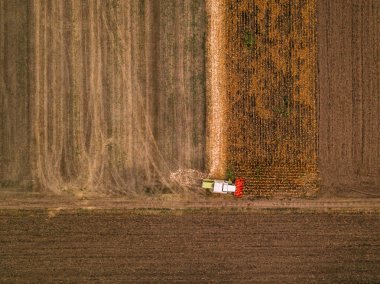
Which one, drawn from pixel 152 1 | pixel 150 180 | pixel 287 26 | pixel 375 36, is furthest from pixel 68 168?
pixel 375 36

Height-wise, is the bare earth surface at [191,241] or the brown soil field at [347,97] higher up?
the brown soil field at [347,97]

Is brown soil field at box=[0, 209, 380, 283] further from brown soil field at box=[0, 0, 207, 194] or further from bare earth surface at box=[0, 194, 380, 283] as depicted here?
brown soil field at box=[0, 0, 207, 194]

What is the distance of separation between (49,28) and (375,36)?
9.27 m

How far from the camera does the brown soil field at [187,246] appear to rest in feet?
30.4

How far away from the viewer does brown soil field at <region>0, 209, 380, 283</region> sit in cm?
927

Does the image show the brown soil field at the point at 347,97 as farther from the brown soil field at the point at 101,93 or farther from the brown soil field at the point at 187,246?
the brown soil field at the point at 101,93

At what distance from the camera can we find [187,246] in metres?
9.41

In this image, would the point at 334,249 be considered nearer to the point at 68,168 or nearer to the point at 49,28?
the point at 68,168

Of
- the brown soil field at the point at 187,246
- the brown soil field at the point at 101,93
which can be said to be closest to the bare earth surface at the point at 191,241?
the brown soil field at the point at 187,246

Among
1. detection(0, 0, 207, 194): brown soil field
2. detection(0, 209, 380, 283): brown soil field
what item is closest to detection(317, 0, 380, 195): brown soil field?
detection(0, 209, 380, 283): brown soil field

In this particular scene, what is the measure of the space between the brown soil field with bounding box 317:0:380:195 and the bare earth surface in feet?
2.93

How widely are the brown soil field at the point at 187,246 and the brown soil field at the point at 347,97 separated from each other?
1281 millimetres

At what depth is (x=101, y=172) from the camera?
9.45 m

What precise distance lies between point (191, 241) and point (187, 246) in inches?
7.0
